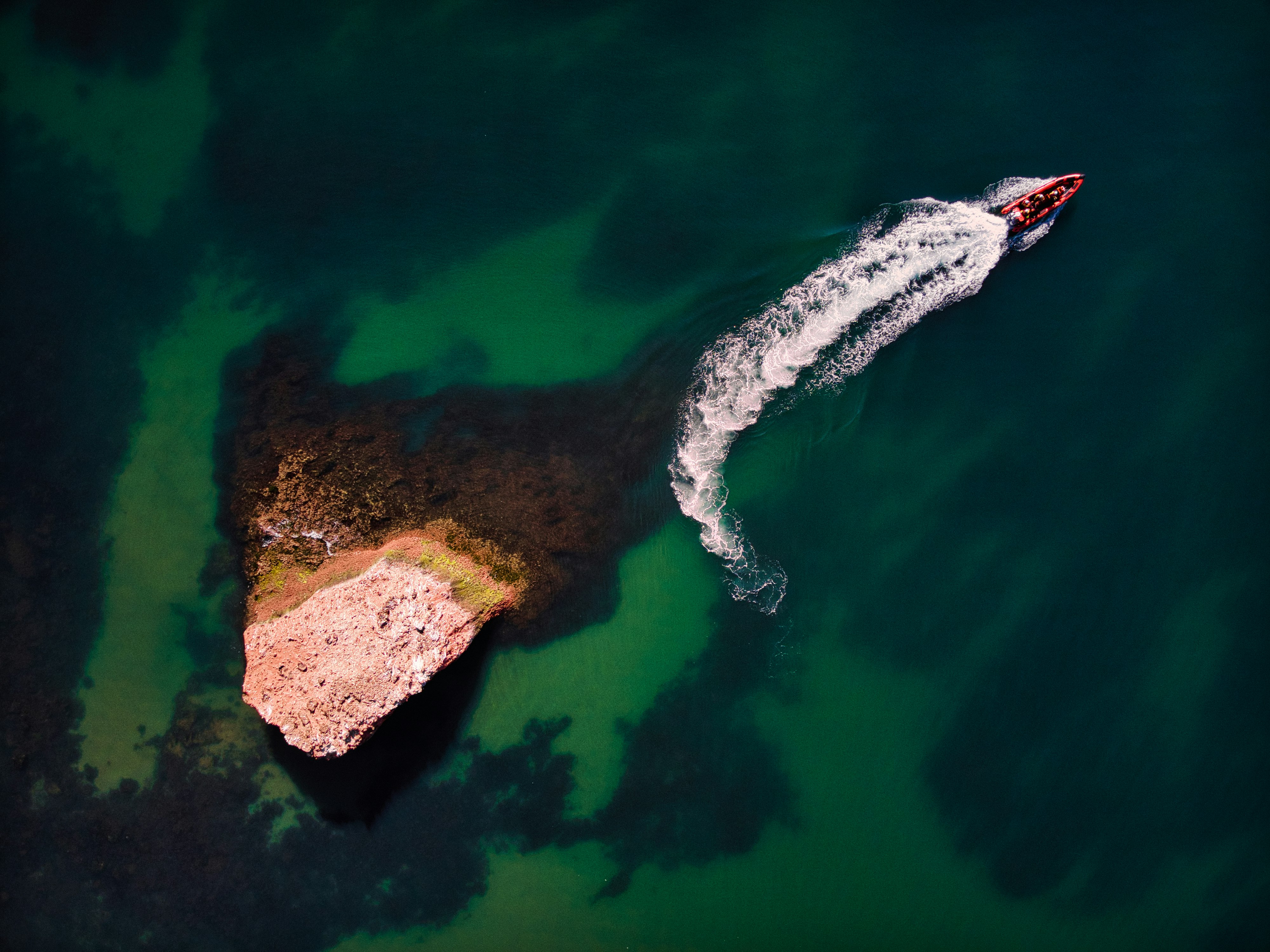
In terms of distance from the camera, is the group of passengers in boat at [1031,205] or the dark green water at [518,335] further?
the dark green water at [518,335]

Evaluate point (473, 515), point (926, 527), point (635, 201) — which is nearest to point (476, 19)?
point (635, 201)

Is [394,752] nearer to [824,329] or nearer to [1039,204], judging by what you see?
[824,329]

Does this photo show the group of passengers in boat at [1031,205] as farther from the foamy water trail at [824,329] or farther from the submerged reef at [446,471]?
the submerged reef at [446,471]

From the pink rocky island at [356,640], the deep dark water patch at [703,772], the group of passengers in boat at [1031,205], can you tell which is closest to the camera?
the pink rocky island at [356,640]

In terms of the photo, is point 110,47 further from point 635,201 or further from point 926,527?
point 926,527

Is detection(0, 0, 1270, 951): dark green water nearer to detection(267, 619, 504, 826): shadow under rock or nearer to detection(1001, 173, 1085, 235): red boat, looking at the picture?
detection(267, 619, 504, 826): shadow under rock

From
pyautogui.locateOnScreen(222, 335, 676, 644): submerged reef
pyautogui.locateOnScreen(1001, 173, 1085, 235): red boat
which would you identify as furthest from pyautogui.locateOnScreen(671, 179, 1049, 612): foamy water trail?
pyautogui.locateOnScreen(222, 335, 676, 644): submerged reef

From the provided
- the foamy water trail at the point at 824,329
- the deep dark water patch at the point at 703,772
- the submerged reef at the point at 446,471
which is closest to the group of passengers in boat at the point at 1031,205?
the foamy water trail at the point at 824,329
